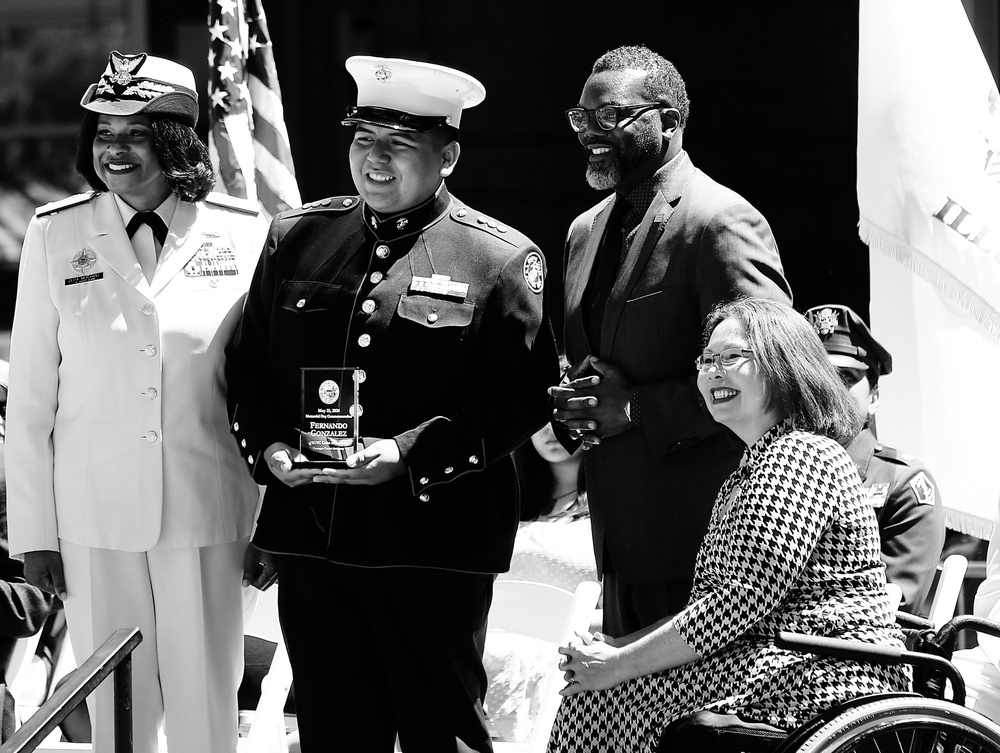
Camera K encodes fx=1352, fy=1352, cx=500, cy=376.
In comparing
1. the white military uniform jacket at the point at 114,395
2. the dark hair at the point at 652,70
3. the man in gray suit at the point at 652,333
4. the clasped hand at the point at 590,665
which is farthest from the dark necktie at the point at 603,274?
the white military uniform jacket at the point at 114,395

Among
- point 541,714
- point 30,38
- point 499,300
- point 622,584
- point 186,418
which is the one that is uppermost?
point 30,38

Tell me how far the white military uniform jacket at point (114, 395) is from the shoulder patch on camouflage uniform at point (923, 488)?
200cm

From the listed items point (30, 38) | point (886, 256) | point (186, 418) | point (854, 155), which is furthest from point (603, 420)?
point (30, 38)

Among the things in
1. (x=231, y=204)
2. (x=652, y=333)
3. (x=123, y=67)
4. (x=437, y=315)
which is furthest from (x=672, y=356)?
(x=123, y=67)

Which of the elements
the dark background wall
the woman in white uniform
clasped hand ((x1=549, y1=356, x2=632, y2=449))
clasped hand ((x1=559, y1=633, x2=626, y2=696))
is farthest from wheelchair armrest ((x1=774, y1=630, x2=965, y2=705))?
the dark background wall

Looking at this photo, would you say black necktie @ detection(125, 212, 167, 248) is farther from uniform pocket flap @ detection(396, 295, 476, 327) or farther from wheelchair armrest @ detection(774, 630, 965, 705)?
wheelchair armrest @ detection(774, 630, 965, 705)

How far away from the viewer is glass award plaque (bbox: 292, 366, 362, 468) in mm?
2920

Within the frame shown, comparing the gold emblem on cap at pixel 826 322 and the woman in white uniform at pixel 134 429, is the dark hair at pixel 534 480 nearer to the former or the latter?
the gold emblem on cap at pixel 826 322

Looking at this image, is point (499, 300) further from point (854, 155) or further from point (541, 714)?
point (854, 155)

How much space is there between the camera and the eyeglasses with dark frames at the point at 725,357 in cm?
269

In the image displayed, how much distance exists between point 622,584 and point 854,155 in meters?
2.75

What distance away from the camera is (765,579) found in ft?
8.39

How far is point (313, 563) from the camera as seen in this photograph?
3.07 meters

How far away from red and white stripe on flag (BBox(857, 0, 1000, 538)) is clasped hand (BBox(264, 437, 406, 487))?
2.17 meters
